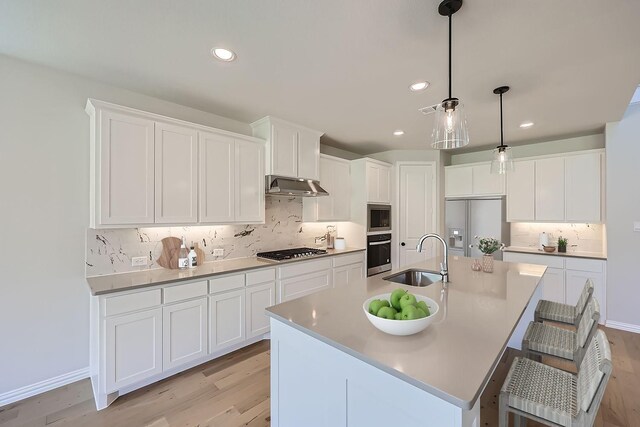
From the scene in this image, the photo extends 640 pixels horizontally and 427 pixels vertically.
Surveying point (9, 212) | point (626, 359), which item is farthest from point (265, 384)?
point (626, 359)

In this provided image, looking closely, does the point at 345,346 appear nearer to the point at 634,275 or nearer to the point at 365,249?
the point at 365,249

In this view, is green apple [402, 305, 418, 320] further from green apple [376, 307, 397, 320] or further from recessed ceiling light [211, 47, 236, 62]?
recessed ceiling light [211, 47, 236, 62]

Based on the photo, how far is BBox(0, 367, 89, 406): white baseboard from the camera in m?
2.05

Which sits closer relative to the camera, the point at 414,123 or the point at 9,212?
the point at 9,212

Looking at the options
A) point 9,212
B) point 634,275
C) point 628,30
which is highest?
point 628,30

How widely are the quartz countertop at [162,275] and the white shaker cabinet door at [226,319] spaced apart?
24 cm

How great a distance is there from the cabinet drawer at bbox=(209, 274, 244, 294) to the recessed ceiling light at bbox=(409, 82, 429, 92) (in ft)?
7.81

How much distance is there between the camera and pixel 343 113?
3098 millimetres

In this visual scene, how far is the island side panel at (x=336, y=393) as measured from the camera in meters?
0.93

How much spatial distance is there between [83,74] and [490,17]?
2986 mm

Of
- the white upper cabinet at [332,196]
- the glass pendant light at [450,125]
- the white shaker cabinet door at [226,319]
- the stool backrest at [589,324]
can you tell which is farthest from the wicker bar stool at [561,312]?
the white shaker cabinet door at [226,319]

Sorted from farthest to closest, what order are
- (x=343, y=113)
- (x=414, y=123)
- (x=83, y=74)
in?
(x=414, y=123)
(x=343, y=113)
(x=83, y=74)

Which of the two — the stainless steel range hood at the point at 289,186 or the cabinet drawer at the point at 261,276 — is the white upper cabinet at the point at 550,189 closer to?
the stainless steel range hood at the point at 289,186

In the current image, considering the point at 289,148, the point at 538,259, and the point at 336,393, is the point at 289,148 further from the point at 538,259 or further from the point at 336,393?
the point at 538,259
